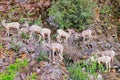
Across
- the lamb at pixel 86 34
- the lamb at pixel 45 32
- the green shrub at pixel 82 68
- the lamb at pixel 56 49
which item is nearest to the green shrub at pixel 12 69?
the lamb at pixel 56 49

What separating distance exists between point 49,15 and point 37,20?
1.07 ft

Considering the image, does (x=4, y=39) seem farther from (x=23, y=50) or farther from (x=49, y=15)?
(x=49, y=15)

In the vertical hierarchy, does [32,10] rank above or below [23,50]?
above

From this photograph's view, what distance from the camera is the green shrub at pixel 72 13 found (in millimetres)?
A: 8328

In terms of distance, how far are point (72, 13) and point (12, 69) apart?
240 centimetres

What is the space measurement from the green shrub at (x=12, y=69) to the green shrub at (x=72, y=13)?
1.86 m

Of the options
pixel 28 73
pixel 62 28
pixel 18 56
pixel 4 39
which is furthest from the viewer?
pixel 62 28

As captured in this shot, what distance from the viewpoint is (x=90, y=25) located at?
28.1 ft

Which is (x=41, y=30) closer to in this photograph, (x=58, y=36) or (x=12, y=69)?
Result: (x=58, y=36)

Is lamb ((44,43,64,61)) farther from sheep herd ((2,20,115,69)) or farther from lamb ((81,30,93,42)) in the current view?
lamb ((81,30,93,42))

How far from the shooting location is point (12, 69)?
6617 mm

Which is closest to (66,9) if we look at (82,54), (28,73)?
(82,54)

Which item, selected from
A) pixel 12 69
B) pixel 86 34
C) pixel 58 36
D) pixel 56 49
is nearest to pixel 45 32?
pixel 58 36

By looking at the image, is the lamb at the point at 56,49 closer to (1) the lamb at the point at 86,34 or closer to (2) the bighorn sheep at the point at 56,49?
(2) the bighorn sheep at the point at 56,49
